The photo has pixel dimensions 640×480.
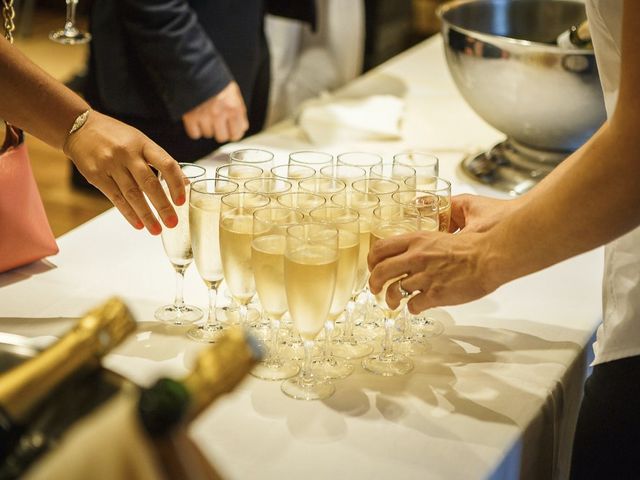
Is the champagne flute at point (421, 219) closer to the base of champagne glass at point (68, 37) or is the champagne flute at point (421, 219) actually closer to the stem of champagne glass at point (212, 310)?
the stem of champagne glass at point (212, 310)

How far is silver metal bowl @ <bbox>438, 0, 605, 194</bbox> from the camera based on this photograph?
69.8 inches

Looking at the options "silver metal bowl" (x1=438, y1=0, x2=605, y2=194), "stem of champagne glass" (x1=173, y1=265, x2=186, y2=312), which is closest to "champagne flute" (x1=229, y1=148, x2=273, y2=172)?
"stem of champagne glass" (x1=173, y1=265, x2=186, y2=312)

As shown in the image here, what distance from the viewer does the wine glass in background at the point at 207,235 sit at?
1.19 meters

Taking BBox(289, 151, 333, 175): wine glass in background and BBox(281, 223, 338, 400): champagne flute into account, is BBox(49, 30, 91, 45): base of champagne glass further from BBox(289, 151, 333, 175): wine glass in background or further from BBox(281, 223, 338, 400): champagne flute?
BBox(281, 223, 338, 400): champagne flute

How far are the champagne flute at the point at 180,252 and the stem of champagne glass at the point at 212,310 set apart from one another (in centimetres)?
3

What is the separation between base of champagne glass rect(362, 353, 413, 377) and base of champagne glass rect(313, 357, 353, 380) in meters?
0.03

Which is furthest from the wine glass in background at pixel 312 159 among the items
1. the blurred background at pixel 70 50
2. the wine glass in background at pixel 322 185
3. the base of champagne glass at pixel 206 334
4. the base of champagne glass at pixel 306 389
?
the blurred background at pixel 70 50

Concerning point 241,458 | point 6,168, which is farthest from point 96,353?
point 6,168

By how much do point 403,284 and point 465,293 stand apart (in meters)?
0.08

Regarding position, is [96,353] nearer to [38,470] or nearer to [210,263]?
[38,470]

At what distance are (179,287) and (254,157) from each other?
276 mm

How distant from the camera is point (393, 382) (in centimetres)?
116

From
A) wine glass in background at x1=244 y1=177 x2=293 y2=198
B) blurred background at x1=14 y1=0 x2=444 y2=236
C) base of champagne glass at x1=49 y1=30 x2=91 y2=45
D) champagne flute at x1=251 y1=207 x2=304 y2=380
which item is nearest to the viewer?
champagne flute at x1=251 y1=207 x2=304 y2=380

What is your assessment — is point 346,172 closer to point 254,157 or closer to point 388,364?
point 254,157
